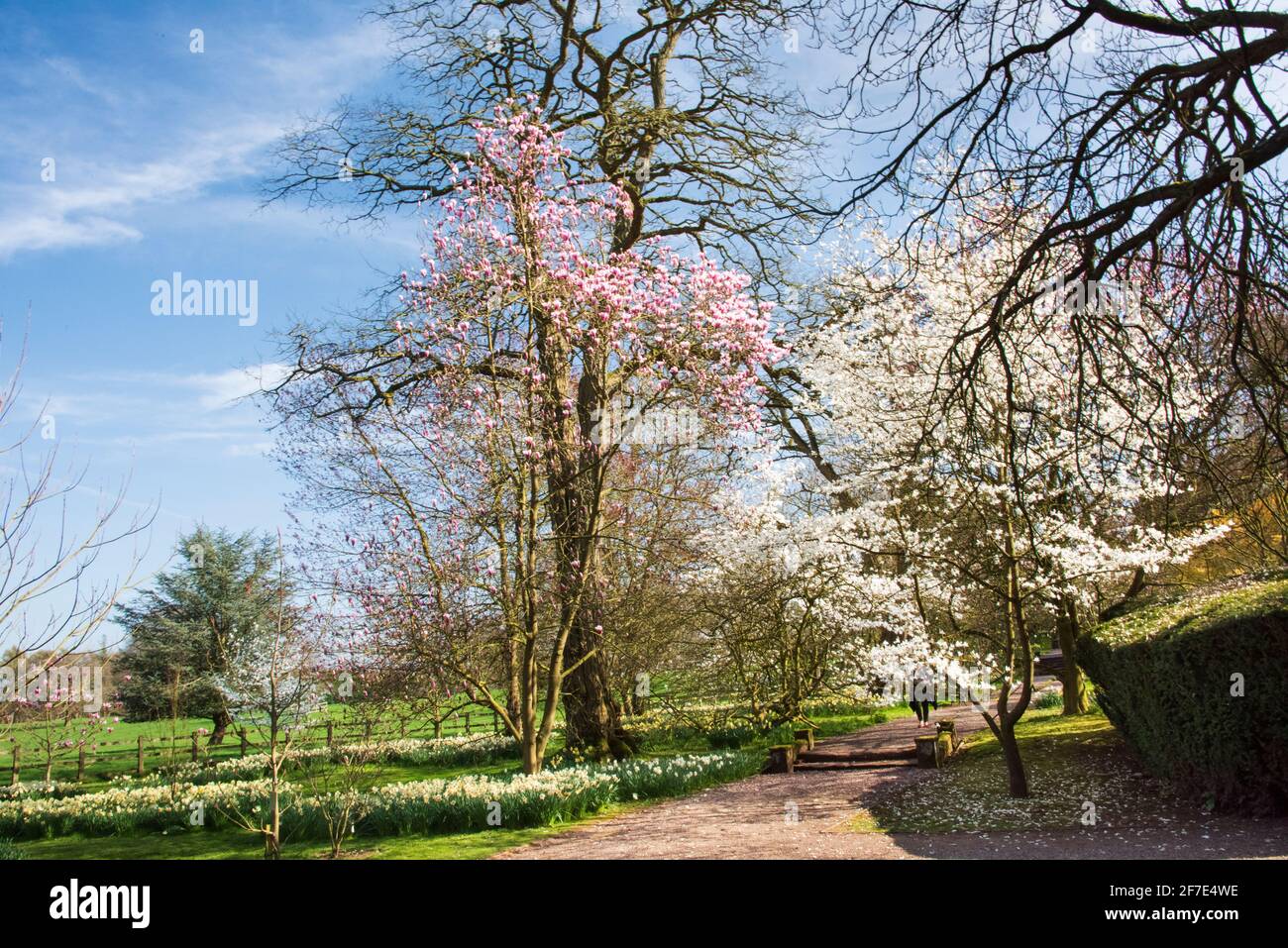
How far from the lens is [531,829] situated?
696 cm

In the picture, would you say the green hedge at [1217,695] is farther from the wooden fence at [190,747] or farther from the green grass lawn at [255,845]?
the wooden fence at [190,747]

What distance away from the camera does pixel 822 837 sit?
6395 mm

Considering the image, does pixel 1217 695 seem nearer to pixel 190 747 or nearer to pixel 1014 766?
pixel 1014 766

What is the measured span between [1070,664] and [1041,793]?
12.5 ft

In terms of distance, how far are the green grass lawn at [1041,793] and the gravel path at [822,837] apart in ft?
0.80

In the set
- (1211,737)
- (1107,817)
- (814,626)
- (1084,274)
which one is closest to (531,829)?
(1107,817)

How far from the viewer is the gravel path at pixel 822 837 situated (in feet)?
17.7

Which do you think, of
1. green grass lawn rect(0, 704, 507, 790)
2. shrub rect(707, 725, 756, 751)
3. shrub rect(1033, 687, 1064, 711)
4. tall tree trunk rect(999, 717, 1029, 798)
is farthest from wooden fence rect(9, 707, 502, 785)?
shrub rect(1033, 687, 1064, 711)

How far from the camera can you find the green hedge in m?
5.56

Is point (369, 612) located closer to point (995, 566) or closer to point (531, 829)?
point (531, 829)

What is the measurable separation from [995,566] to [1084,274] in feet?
10.7

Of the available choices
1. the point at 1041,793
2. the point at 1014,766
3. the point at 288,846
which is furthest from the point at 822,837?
Answer: the point at 288,846
